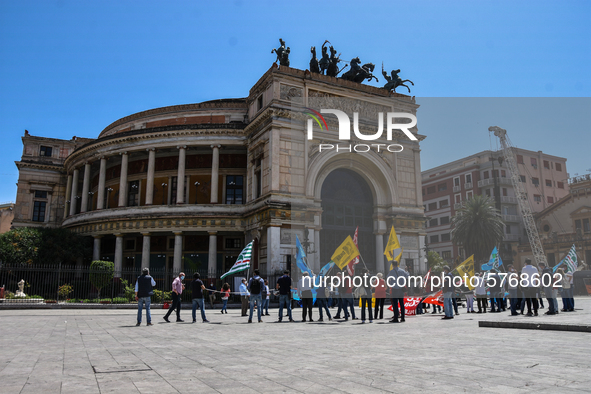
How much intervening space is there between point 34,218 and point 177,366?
48.7 m

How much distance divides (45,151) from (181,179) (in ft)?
73.0

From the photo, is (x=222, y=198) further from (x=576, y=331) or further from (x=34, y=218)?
(x=576, y=331)

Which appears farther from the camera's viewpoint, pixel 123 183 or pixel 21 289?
pixel 123 183

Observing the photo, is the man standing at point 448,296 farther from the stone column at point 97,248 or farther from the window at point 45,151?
the window at point 45,151

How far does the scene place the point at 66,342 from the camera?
9227 mm

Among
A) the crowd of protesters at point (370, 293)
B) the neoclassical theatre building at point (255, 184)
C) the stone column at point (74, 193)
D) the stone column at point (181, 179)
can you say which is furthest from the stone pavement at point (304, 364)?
the stone column at point (74, 193)

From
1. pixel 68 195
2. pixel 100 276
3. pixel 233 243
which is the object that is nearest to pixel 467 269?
pixel 233 243

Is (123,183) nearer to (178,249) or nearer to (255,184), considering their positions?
(178,249)

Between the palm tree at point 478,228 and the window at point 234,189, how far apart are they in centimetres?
2532

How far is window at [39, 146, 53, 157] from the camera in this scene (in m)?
49.5

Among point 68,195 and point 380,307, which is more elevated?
point 68,195

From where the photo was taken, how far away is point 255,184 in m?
34.9

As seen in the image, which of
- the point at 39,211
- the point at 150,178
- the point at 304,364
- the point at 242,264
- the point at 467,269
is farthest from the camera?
the point at 39,211

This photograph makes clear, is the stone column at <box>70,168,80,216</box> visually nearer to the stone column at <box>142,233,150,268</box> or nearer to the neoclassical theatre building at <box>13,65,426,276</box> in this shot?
the neoclassical theatre building at <box>13,65,426,276</box>
